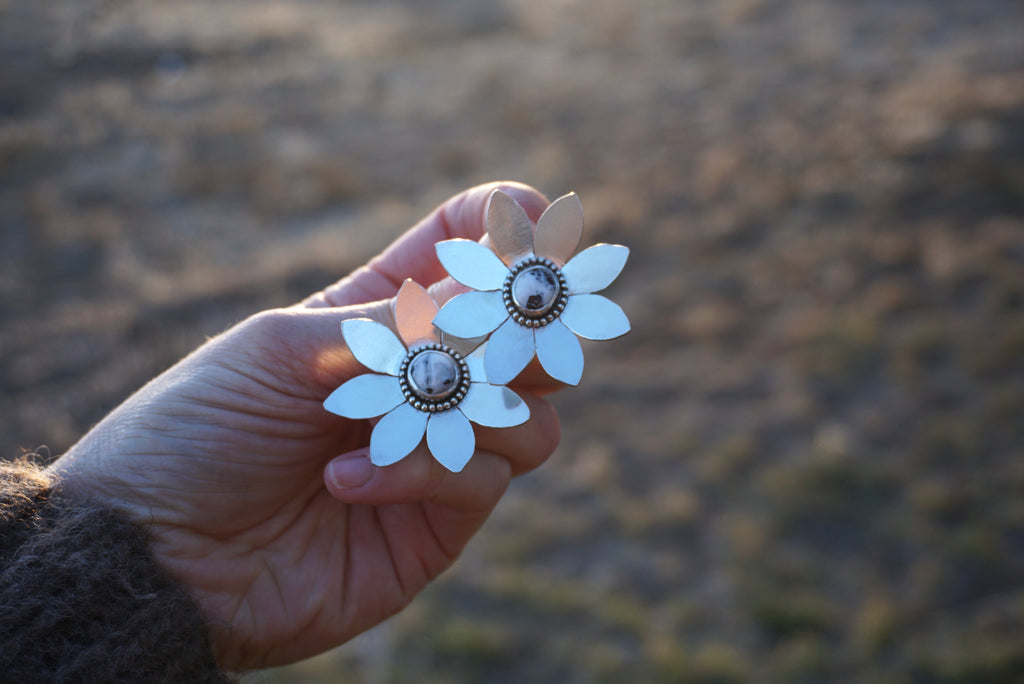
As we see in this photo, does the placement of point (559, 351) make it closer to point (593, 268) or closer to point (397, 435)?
point (593, 268)

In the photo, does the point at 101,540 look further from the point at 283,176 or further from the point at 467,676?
the point at 283,176

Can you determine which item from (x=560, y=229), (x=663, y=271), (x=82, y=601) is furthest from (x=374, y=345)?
(x=663, y=271)

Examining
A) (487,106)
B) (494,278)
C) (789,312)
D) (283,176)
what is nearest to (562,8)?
(487,106)

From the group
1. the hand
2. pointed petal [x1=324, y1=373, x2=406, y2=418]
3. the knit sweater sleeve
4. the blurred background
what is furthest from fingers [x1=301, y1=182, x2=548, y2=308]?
the blurred background

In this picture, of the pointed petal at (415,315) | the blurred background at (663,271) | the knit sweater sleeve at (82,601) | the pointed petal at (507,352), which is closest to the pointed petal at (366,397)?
the pointed petal at (415,315)

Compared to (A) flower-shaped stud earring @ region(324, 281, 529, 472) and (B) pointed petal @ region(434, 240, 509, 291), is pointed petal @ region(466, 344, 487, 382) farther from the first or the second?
(B) pointed petal @ region(434, 240, 509, 291)
